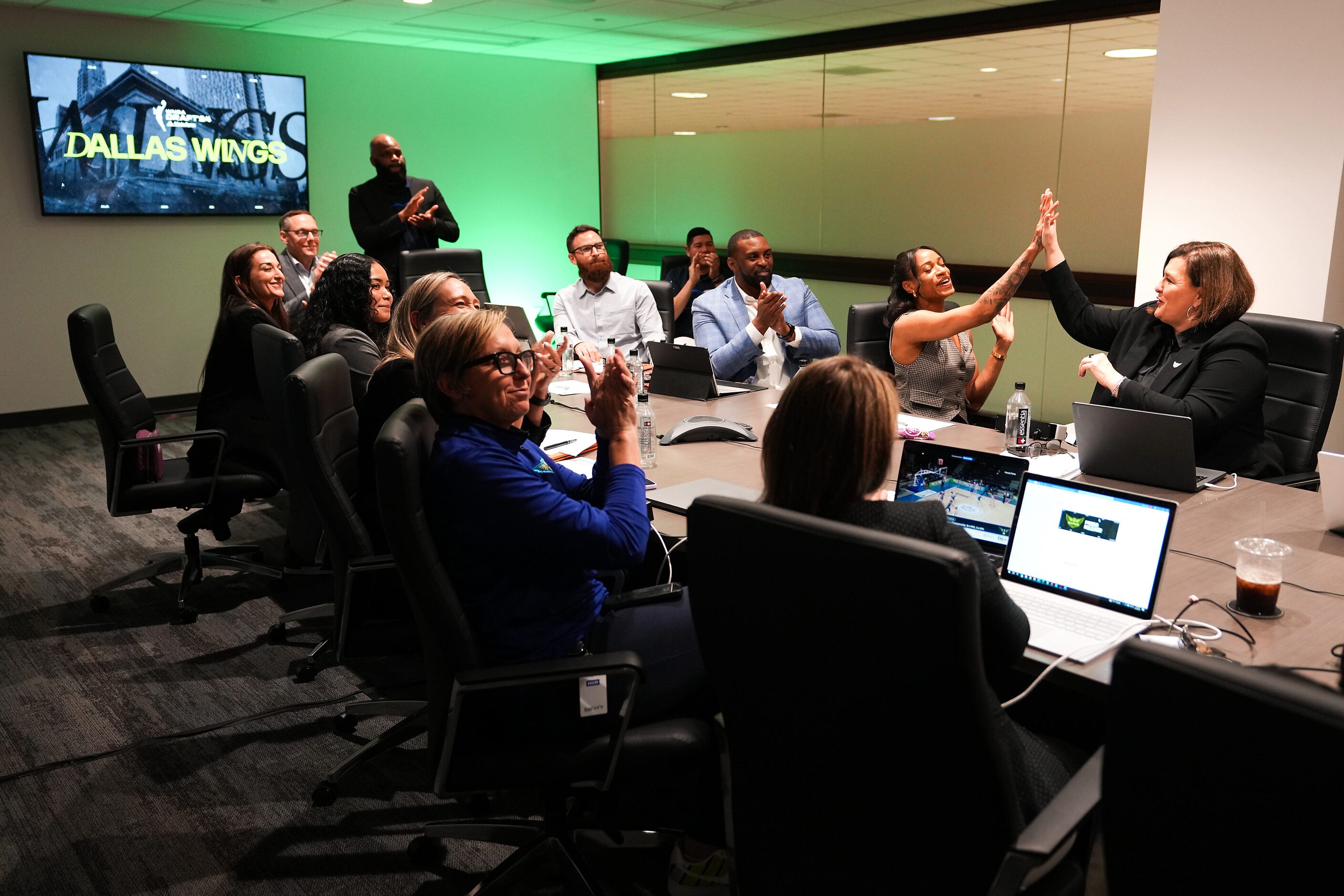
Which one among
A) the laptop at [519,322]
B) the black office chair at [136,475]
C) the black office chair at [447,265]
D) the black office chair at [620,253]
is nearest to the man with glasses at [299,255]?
the black office chair at [447,265]

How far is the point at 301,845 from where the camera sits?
2.42m

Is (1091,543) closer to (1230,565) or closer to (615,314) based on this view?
(1230,565)

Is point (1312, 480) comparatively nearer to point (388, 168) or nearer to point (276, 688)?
point (276, 688)

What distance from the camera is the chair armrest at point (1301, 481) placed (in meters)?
2.96

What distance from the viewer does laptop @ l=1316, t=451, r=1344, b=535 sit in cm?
226

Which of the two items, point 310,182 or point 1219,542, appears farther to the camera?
point 310,182

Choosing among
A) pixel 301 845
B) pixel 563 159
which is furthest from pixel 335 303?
pixel 563 159

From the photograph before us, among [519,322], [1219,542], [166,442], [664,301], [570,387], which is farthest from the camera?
[664,301]

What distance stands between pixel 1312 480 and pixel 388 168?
571 cm

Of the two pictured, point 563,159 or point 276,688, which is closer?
point 276,688

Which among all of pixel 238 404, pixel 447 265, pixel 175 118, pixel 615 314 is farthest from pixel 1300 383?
pixel 175 118

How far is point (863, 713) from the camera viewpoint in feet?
4.39

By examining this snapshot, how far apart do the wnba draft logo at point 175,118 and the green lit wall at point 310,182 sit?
32 centimetres

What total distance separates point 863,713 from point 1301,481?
7.61 ft
